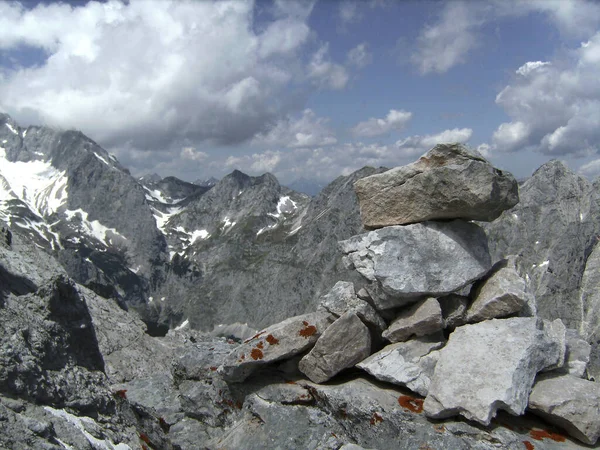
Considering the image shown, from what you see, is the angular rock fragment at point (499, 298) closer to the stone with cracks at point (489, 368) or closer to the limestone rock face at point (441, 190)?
the stone with cracks at point (489, 368)

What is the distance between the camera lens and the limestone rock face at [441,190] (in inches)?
532

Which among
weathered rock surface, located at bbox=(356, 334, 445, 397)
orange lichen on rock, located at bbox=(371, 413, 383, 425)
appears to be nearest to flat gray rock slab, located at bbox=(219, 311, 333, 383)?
weathered rock surface, located at bbox=(356, 334, 445, 397)

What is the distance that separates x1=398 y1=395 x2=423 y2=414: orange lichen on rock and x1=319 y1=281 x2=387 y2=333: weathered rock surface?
2.57m

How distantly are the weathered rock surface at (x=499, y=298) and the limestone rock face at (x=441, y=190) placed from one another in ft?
6.70

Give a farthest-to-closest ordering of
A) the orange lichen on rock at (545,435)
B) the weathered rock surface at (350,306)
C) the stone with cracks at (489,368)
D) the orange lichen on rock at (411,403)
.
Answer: the weathered rock surface at (350,306) < the orange lichen on rock at (411,403) < the orange lichen on rock at (545,435) < the stone with cracks at (489,368)

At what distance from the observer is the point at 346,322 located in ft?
45.4

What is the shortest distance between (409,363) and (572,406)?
400cm

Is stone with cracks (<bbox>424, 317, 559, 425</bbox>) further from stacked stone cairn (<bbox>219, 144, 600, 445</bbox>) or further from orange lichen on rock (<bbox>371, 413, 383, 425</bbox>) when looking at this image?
orange lichen on rock (<bbox>371, 413, 383, 425</bbox>)

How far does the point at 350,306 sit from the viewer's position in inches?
581

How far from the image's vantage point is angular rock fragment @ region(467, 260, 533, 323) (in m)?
13.3

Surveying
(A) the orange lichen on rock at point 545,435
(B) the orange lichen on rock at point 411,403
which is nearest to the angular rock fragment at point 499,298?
(B) the orange lichen on rock at point 411,403

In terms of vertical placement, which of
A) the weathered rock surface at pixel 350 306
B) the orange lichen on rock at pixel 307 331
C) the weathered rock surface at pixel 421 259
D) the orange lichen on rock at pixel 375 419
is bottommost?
the orange lichen on rock at pixel 375 419

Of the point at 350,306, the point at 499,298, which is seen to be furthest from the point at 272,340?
the point at 499,298

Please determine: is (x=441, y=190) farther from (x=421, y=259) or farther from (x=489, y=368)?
(x=489, y=368)
